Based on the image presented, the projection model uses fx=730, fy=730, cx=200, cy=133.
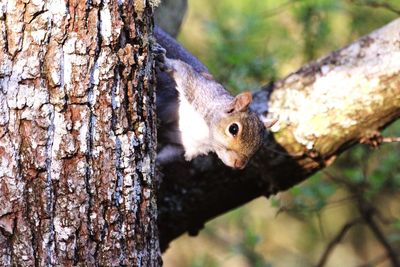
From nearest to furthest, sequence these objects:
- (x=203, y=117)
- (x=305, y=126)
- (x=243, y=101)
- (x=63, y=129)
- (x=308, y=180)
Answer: (x=63, y=129), (x=243, y=101), (x=203, y=117), (x=305, y=126), (x=308, y=180)

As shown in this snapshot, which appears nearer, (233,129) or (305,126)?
(233,129)

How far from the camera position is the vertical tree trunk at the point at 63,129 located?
1.50m

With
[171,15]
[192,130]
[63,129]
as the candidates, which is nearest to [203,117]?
[192,130]

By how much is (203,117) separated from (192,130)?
70 millimetres

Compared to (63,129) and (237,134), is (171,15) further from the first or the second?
(63,129)

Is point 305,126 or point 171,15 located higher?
point 171,15

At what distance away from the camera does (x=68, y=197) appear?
5.05 feet

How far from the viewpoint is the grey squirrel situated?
222 centimetres

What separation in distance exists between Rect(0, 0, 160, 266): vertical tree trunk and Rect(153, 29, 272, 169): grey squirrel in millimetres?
584

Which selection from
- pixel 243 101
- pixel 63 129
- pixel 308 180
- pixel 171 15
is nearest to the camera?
pixel 63 129

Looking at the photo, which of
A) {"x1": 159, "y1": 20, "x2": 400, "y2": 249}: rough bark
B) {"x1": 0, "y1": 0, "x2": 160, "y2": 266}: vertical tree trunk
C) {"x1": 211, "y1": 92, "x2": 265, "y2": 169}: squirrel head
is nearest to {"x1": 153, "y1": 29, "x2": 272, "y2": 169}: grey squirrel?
{"x1": 211, "y1": 92, "x2": 265, "y2": 169}: squirrel head

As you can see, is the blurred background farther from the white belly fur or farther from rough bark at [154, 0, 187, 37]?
the white belly fur

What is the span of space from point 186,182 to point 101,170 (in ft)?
3.28

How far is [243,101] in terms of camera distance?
218 cm
